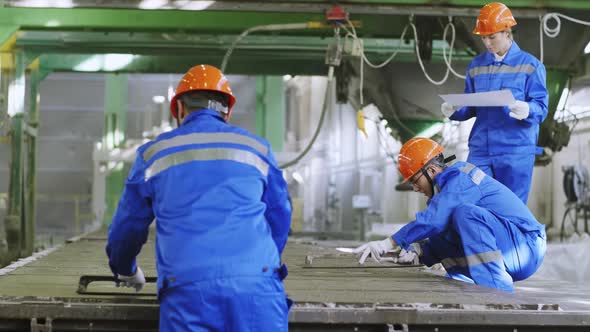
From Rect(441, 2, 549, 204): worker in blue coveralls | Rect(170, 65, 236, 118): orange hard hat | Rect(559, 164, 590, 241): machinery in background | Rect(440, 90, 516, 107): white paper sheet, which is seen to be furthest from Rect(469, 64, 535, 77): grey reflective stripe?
Rect(559, 164, 590, 241): machinery in background

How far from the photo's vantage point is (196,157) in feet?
7.95

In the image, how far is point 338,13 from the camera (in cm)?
536

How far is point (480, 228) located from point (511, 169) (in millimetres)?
813

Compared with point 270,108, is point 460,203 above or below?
below

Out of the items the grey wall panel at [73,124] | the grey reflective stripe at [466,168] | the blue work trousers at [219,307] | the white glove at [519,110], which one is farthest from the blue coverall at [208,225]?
the grey wall panel at [73,124]

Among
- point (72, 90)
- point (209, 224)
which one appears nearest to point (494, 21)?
point (209, 224)

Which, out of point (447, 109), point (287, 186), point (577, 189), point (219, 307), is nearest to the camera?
point (219, 307)

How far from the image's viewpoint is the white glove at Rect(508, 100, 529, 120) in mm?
4199

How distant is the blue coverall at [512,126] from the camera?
14.4 ft

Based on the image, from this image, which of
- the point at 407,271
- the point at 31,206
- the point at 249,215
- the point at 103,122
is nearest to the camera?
the point at 249,215

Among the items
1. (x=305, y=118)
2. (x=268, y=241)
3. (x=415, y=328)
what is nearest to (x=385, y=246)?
(x=415, y=328)

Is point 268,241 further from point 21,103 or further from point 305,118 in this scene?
point 305,118

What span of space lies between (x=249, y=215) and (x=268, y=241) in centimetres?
12

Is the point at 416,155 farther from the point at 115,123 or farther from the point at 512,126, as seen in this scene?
the point at 115,123
